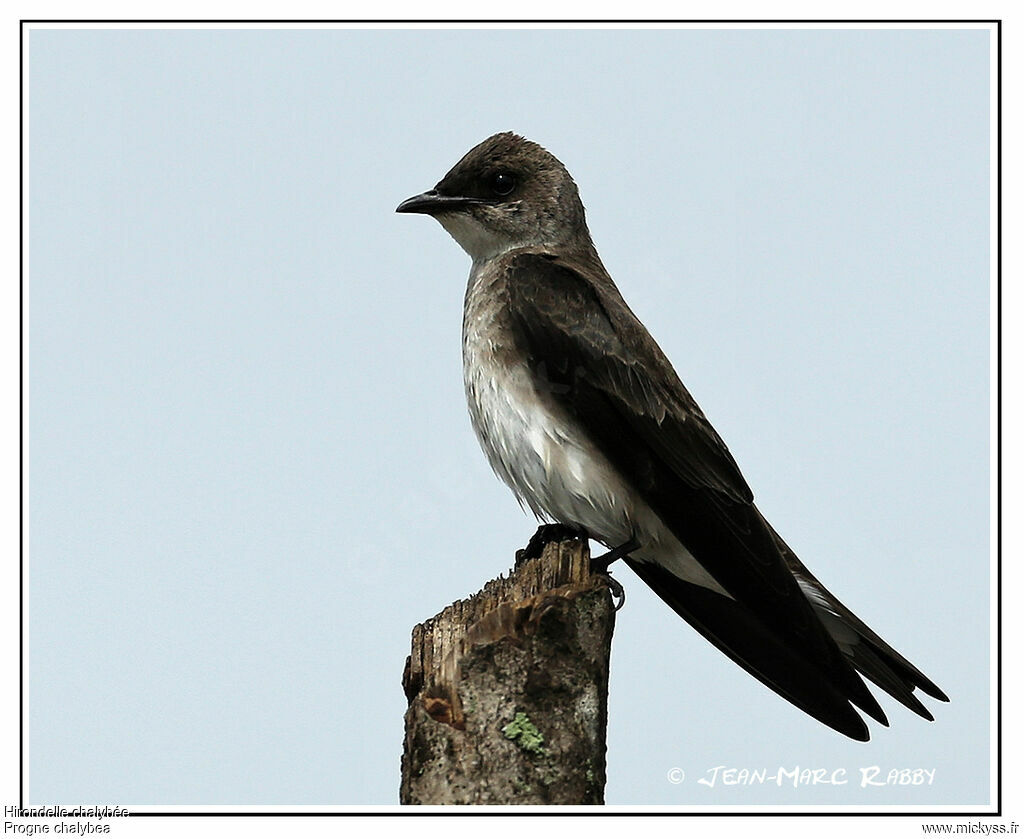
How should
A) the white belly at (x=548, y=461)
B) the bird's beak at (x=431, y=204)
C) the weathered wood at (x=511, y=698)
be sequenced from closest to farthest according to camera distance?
1. the weathered wood at (x=511, y=698)
2. the white belly at (x=548, y=461)
3. the bird's beak at (x=431, y=204)

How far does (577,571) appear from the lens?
6.81 meters

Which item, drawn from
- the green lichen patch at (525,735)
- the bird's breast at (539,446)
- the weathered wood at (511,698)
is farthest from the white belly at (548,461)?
the green lichen patch at (525,735)

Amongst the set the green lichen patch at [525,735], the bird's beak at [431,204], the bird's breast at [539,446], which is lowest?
the green lichen patch at [525,735]

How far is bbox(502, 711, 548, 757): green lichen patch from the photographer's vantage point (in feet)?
20.3

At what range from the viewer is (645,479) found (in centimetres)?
800

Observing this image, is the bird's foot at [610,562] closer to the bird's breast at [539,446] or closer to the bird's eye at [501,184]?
the bird's breast at [539,446]

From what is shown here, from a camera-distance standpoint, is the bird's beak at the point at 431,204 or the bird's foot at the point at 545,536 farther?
the bird's beak at the point at 431,204

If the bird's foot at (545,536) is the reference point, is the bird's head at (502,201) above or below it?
above

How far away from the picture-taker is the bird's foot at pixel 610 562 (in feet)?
23.1

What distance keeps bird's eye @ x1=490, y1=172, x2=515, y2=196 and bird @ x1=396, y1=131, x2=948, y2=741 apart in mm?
881

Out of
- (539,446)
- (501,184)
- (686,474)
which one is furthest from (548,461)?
(501,184)

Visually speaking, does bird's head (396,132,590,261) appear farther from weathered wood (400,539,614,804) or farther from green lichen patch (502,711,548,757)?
green lichen patch (502,711,548,757)

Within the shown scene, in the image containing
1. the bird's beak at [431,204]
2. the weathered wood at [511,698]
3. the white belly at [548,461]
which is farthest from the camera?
the bird's beak at [431,204]

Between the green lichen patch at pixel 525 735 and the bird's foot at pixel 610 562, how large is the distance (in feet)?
2.97
